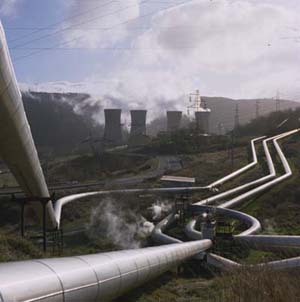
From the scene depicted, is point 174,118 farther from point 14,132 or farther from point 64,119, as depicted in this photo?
point 14,132

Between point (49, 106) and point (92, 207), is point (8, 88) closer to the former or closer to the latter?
point (92, 207)

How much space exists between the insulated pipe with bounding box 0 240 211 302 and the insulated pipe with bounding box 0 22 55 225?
271 cm

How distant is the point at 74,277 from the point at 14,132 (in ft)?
14.3

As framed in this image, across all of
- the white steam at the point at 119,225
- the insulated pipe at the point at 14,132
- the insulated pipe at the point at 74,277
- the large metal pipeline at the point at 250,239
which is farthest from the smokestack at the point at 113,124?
the insulated pipe at the point at 74,277

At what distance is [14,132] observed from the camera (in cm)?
Answer: 940

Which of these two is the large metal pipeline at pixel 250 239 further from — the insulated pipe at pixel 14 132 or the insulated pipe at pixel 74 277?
the insulated pipe at pixel 14 132

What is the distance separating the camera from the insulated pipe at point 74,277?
4.58 metres

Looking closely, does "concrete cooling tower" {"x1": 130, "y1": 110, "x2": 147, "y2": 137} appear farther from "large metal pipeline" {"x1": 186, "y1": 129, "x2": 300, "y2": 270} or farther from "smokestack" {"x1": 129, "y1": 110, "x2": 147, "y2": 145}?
"large metal pipeline" {"x1": 186, "y1": 129, "x2": 300, "y2": 270}

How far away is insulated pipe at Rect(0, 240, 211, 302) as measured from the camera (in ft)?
15.0

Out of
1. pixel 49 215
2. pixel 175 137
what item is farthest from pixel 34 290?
pixel 175 137

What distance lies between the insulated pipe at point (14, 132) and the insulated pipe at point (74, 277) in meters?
2.71

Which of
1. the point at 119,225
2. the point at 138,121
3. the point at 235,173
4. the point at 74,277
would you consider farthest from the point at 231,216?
the point at 138,121

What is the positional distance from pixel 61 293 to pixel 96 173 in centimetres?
5162

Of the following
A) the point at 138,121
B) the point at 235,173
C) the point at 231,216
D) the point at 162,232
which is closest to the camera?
the point at 162,232
